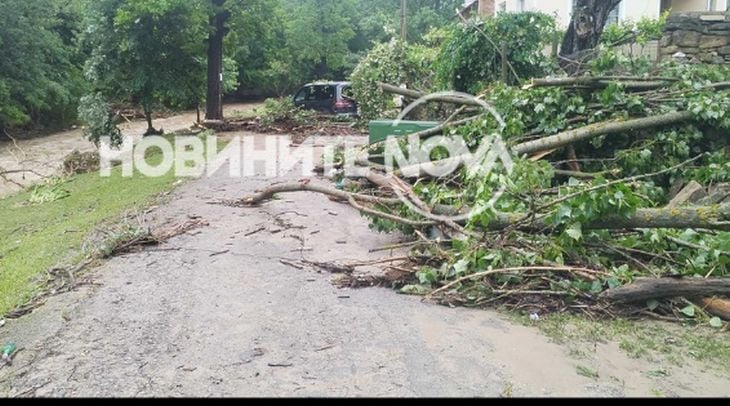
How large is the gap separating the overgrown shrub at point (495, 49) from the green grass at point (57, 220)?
221 inches

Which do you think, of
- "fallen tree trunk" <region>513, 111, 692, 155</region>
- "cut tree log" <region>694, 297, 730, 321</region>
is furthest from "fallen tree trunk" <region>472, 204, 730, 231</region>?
"fallen tree trunk" <region>513, 111, 692, 155</region>

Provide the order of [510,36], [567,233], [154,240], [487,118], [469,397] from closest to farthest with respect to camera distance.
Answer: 1. [469,397]
2. [567,233]
3. [154,240]
4. [487,118]
5. [510,36]

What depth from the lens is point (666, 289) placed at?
14.3 ft

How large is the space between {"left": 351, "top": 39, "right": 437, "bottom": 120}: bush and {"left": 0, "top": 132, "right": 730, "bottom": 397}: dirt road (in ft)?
32.1

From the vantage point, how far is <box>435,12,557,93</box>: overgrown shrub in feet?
33.3

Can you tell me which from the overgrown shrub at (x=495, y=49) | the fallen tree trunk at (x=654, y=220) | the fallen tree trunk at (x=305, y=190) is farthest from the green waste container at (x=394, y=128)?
the fallen tree trunk at (x=654, y=220)

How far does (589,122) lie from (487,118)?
1268mm

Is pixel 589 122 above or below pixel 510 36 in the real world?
below

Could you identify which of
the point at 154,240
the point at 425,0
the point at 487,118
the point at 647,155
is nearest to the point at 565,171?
the point at 647,155

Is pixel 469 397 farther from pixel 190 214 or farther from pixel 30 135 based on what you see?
pixel 30 135

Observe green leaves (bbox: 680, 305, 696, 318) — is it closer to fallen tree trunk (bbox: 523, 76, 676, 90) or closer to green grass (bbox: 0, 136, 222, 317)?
fallen tree trunk (bbox: 523, 76, 676, 90)

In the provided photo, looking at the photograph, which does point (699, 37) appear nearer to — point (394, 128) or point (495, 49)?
point (495, 49)

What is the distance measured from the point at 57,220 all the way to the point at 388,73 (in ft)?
A: 29.7

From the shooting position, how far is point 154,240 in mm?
6453
